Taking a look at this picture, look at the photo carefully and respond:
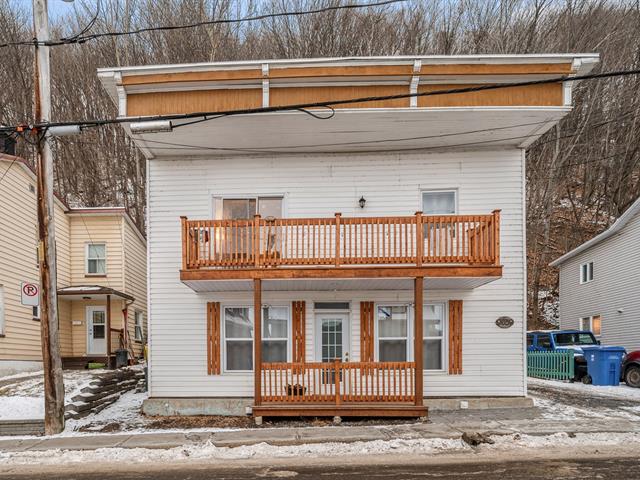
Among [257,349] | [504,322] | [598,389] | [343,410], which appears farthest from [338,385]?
[598,389]

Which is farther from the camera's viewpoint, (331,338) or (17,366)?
(17,366)

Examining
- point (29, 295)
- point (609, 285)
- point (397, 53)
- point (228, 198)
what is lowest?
point (609, 285)

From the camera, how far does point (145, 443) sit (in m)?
8.52

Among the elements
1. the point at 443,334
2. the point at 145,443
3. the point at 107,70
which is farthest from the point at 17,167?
the point at 443,334

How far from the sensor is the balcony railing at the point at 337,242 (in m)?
10.0

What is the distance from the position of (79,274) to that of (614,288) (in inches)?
831

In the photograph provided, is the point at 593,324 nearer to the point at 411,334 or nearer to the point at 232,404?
the point at 411,334

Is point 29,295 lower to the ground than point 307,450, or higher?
higher

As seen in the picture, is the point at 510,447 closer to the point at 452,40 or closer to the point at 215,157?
the point at 215,157

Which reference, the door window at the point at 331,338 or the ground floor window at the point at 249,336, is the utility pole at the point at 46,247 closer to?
the ground floor window at the point at 249,336

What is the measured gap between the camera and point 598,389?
554 inches

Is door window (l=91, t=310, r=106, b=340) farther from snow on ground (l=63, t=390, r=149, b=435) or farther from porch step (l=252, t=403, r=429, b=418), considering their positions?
porch step (l=252, t=403, r=429, b=418)

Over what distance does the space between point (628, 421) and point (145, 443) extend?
8.91 meters

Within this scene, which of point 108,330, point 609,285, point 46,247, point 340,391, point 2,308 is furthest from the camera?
point 609,285
